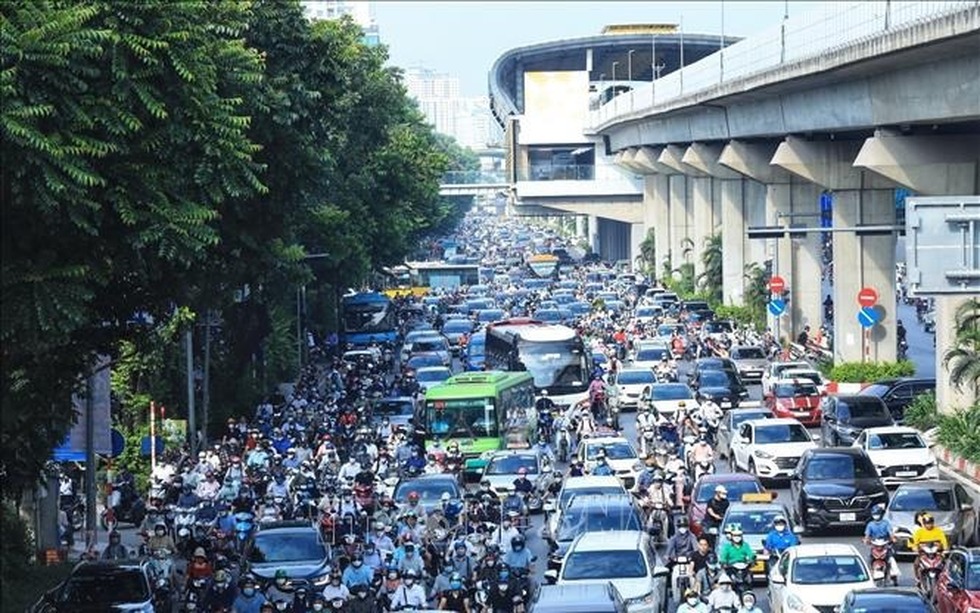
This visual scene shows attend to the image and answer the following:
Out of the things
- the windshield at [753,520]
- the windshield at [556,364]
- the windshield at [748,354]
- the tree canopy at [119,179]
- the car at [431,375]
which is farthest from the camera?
the windshield at [748,354]

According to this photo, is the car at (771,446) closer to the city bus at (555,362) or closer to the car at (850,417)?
the car at (850,417)

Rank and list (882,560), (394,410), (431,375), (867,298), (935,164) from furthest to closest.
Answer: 1. (431,375)
2. (867,298)
3. (394,410)
4. (935,164)
5. (882,560)

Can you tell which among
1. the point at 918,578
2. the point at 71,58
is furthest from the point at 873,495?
the point at 71,58

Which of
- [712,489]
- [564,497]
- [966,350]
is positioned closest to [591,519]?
[564,497]

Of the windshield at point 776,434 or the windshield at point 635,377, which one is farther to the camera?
the windshield at point 635,377

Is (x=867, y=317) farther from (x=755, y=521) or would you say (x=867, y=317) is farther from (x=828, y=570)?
(x=828, y=570)

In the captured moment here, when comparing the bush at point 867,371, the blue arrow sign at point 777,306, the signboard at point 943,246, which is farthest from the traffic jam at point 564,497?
the signboard at point 943,246

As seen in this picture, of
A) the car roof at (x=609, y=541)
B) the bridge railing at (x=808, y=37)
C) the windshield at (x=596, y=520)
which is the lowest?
the windshield at (x=596, y=520)
